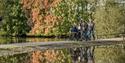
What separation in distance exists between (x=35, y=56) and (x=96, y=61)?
476cm

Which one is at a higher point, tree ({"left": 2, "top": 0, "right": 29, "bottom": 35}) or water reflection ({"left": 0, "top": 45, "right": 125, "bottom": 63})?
water reflection ({"left": 0, "top": 45, "right": 125, "bottom": 63})

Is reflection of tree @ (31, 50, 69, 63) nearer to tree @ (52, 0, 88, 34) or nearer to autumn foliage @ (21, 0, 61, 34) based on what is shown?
tree @ (52, 0, 88, 34)

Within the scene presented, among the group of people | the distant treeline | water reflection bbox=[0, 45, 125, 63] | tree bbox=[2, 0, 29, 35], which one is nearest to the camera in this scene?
water reflection bbox=[0, 45, 125, 63]

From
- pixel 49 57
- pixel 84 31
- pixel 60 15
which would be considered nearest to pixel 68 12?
pixel 60 15

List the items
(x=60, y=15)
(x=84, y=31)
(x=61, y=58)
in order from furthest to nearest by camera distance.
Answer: (x=60, y=15), (x=84, y=31), (x=61, y=58)

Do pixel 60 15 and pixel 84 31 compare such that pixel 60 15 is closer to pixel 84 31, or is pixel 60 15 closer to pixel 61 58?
pixel 84 31

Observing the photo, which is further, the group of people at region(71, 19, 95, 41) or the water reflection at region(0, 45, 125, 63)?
the group of people at region(71, 19, 95, 41)

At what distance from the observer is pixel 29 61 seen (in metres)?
24.1

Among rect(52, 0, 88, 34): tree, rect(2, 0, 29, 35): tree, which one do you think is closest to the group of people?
rect(52, 0, 88, 34): tree

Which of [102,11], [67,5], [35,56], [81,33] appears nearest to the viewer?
[35,56]

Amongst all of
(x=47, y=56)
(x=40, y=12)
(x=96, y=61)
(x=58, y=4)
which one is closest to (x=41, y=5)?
(x=40, y=12)

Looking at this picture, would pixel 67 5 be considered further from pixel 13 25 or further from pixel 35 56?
pixel 35 56

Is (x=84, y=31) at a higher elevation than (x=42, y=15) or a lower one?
higher

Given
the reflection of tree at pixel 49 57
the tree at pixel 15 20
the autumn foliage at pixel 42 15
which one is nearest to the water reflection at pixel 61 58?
the reflection of tree at pixel 49 57
